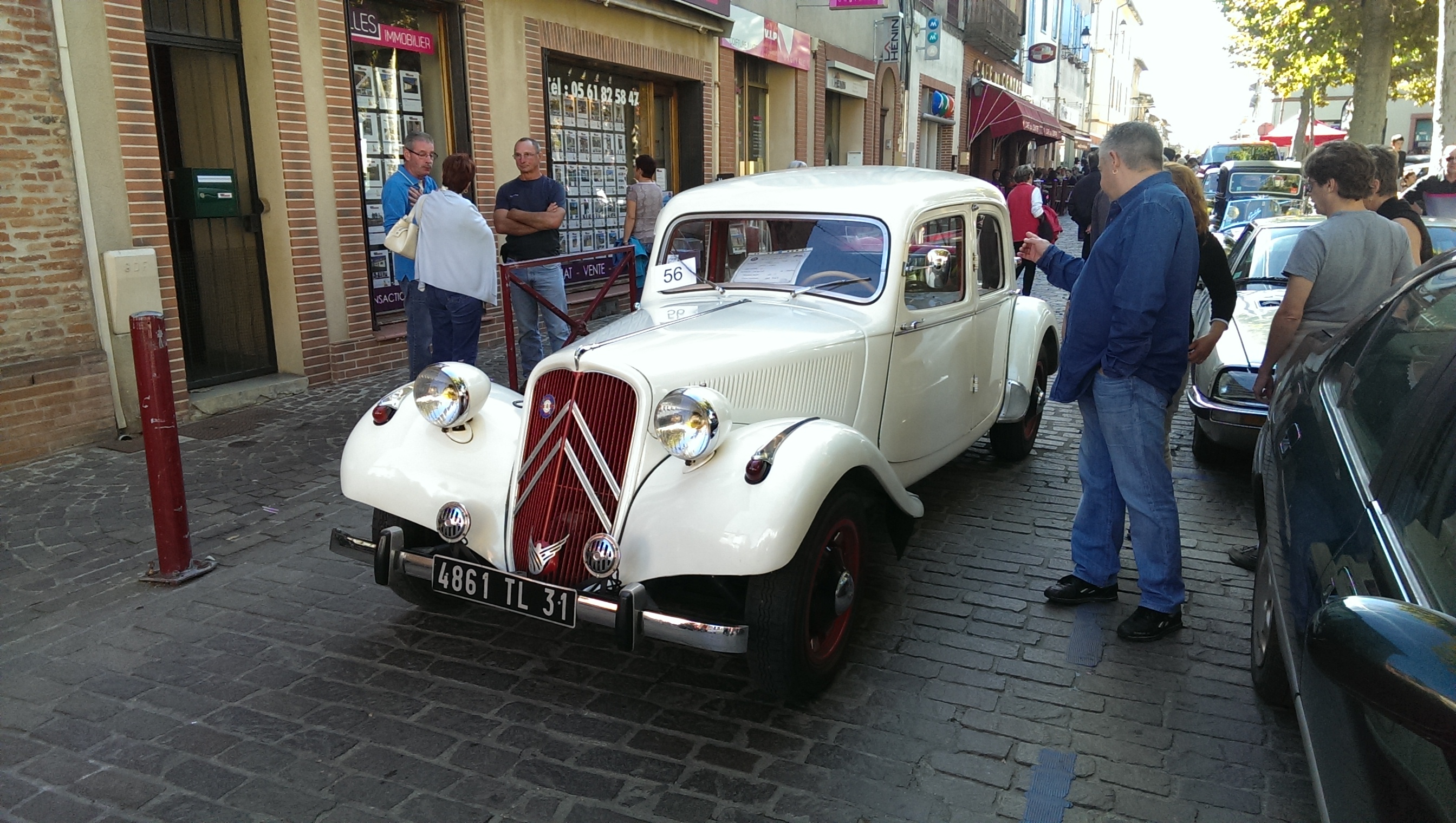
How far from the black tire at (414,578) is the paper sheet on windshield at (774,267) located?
179 centimetres

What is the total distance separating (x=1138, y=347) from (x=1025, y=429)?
2624 mm

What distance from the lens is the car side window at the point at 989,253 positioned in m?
4.98

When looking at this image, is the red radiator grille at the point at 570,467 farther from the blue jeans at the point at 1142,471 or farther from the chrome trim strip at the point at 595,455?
the blue jeans at the point at 1142,471

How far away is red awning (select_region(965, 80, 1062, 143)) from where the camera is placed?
26875 mm

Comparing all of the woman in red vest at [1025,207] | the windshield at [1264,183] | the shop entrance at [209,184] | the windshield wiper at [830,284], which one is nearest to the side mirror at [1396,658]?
the windshield wiper at [830,284]

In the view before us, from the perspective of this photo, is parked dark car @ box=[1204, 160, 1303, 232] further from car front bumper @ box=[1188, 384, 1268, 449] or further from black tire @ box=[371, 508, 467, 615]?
black tire @ box=[371, 508, 467, 615]

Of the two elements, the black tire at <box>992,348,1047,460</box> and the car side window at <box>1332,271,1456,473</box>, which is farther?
the black tire at <box>992,348,1047,460</box>

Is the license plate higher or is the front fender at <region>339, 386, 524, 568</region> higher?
the front fender at <region>339, 386, 524, 568</region>

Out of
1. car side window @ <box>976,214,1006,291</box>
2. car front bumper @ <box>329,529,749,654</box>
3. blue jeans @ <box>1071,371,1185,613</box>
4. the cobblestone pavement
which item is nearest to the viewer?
the cobblestone pavement

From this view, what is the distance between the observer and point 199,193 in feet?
22.9

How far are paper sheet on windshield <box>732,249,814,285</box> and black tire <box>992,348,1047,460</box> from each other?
2.04m

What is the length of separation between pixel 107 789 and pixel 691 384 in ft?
6.82

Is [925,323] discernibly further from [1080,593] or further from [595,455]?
[595,455]

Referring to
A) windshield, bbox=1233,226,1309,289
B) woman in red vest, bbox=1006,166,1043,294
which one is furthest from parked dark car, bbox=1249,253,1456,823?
woman in red vest, bbox=1006,166,1043,294
